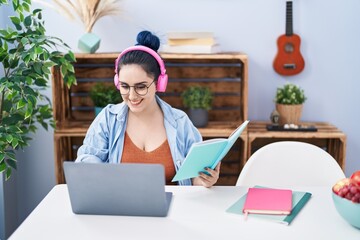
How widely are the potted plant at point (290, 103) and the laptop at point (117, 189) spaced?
1.56 metres

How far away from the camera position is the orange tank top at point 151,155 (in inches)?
82.0

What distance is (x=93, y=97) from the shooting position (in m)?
2.96

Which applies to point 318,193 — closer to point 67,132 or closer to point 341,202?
point 341,202

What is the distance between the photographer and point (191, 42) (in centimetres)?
287

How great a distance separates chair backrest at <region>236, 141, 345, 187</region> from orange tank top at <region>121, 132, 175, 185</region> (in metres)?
0.28

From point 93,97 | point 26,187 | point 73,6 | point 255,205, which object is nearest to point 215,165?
point 255,205

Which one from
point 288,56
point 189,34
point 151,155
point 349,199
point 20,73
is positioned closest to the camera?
point 349,199

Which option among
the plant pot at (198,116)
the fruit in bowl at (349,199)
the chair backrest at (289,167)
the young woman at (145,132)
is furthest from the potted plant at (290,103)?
the fruit in bowl at (349,199)

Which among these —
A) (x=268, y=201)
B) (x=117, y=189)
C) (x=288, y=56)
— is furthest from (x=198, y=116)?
(x=117, y=189)

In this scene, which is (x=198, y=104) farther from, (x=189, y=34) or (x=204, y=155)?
(x=204, y=155)

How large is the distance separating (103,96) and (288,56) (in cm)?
107

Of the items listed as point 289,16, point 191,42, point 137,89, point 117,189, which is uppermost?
point 289,16

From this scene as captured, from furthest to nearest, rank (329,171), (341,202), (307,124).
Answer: (307,124), (329,171), (341,202)

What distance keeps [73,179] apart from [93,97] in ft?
4.74
